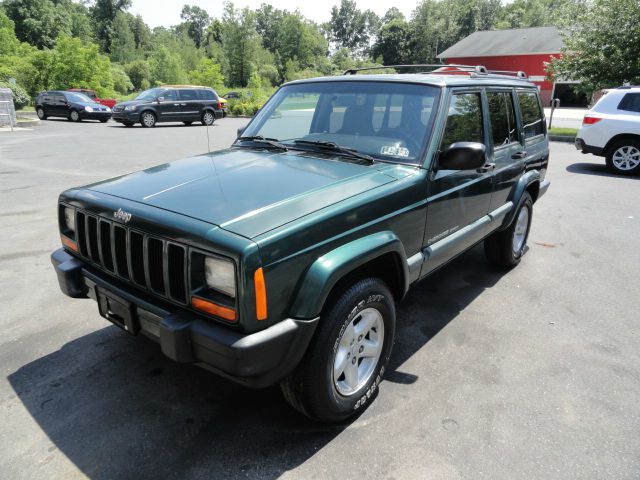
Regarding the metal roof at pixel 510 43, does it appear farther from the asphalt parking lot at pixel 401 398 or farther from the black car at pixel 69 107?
the asphalt parking lot at pixel 401 398

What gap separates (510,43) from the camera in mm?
48562

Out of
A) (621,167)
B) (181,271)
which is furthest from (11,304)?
(621,167)

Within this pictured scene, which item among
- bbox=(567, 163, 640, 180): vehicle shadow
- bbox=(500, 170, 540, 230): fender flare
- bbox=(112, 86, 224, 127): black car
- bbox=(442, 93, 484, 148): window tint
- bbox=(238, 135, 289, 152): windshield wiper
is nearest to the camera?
bbox=(442, 93, 484, 148): window tint

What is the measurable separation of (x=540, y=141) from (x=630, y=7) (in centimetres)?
1579

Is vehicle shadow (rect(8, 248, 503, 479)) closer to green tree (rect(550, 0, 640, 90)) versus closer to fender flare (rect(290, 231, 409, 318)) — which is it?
fender flare (rect(290, 231, 409, 318))

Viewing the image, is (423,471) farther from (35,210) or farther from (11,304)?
(35,210)

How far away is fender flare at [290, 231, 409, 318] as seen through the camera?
2227mm

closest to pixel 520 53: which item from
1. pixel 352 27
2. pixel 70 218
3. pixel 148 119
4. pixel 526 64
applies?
pixel 526 64

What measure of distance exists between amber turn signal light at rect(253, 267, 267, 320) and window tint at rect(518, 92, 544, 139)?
3782 mm

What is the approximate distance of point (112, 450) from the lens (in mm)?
2473

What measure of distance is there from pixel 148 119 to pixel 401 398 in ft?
66.5

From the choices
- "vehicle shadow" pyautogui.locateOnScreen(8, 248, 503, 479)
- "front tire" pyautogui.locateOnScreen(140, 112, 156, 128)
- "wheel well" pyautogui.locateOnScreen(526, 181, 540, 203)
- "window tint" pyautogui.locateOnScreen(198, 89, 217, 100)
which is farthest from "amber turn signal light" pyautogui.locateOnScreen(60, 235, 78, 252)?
"window tint" pyautogui.locateOnScreen(198, 89, 217, 100)

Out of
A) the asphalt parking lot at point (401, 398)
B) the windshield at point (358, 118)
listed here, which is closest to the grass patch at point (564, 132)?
the asphalt parking lot at point (401, 398)

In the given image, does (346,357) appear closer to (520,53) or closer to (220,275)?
(220,275)
